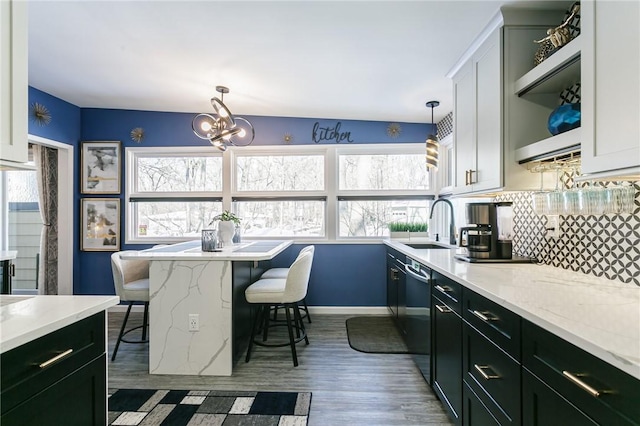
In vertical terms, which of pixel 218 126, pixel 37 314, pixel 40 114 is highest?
pixel 40 114

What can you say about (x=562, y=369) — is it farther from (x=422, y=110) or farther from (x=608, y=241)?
(x=422, y=110)

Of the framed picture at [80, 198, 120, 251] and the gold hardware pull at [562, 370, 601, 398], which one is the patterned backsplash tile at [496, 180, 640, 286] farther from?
the framed picture at [80, 198, 120, 251]

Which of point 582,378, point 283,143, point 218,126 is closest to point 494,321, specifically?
point 582,378

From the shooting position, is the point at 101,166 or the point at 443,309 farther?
the point at 101,166

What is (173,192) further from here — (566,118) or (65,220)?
(566,118)

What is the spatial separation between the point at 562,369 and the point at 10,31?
2042mm

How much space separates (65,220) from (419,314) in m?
4.38

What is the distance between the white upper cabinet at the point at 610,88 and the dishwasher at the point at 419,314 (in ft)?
3.91

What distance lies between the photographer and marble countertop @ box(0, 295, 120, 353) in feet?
2.92

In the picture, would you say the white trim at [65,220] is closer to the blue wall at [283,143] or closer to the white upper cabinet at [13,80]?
the blue wall at [283,143]

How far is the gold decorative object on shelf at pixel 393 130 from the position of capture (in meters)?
4.05

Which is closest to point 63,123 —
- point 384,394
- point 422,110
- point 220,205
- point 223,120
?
point 220,205

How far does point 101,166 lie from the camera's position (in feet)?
13.6

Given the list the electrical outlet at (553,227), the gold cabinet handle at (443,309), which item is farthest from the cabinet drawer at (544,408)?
the electrical outlet at (553,227)
